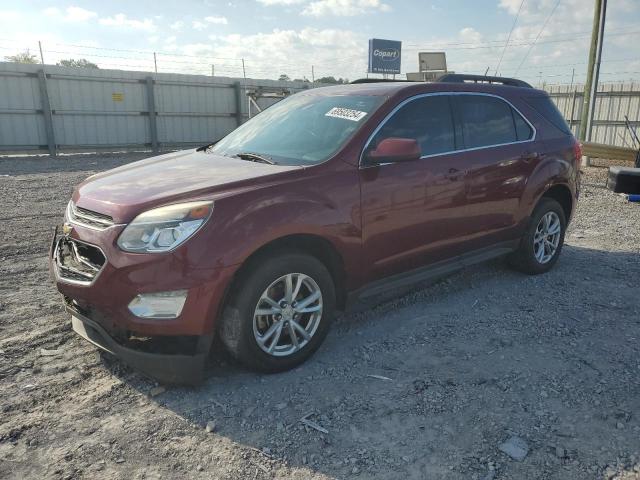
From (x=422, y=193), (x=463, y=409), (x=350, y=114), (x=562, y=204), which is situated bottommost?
(x=463, y=409)

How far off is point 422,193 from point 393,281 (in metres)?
0.72

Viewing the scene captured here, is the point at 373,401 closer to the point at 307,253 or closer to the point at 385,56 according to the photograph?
the point at 307,253

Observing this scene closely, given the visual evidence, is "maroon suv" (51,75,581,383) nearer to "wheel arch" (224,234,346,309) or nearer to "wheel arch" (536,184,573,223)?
"wheel arch" (224,234,346,309)

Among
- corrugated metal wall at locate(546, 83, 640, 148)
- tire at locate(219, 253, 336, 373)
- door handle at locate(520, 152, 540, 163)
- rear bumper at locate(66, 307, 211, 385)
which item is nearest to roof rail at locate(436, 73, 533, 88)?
door handle at locate(520, 152, 540, 163)

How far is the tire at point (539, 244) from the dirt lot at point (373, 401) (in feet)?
1.89

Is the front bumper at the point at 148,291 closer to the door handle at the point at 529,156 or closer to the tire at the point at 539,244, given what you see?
the door handle at the point at 529,156

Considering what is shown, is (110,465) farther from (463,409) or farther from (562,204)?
(562,204)

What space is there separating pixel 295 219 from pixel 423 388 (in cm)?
133

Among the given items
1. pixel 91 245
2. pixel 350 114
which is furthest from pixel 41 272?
pixel 350 114

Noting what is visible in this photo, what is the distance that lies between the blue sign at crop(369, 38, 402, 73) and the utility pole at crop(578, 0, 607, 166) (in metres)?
14.5

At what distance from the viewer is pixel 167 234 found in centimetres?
292

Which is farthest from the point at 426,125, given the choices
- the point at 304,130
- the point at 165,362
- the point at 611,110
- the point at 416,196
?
the point at 611,110

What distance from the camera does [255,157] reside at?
3.85 meters

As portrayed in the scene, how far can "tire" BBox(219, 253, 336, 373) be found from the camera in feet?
10.3
